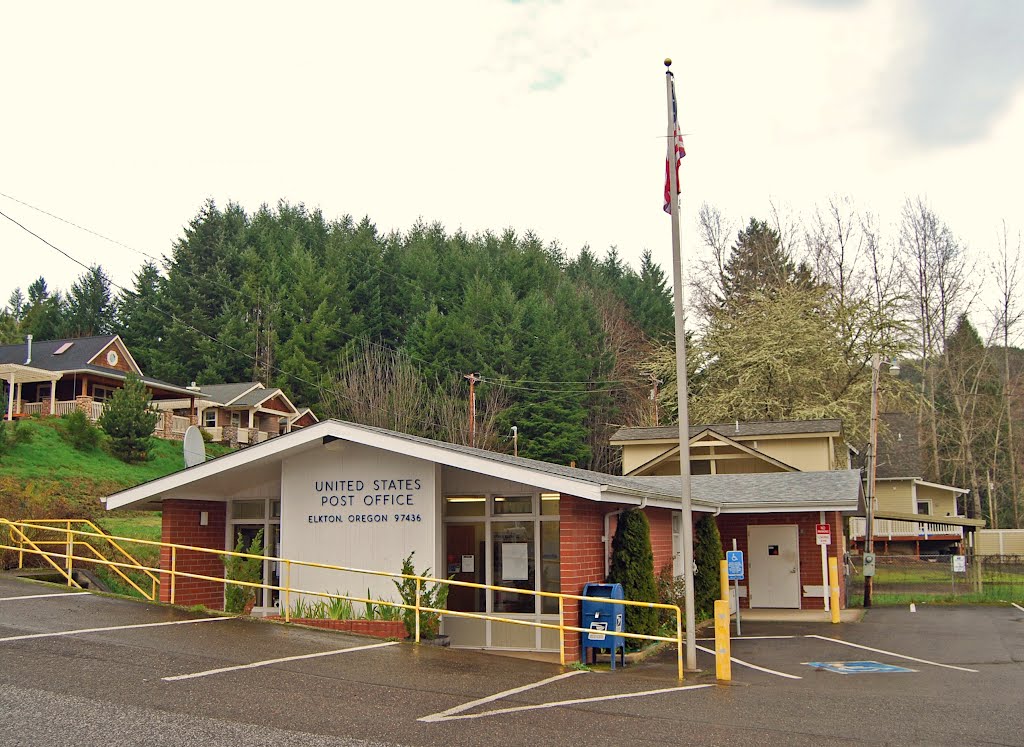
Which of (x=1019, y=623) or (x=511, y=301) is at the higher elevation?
(x=511, y=301)

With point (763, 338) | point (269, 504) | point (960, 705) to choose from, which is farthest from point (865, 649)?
point (763, 338)

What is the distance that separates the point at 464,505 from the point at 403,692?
610 centimetres

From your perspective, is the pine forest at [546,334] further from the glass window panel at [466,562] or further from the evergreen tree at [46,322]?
the glass window panel at [466,562]

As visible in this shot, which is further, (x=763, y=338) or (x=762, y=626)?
(x=763, y=338)

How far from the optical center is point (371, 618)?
15234 mm

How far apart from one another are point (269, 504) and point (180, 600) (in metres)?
2.25

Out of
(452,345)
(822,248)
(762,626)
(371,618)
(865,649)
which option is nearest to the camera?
(371,618)

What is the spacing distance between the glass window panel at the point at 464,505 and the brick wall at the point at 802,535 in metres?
10.5

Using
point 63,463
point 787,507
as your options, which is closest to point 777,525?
point 787,507

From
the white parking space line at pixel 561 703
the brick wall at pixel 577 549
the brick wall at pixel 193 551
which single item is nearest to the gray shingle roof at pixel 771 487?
the brick wall at pixel 577 549

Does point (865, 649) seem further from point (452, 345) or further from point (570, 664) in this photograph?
point (452, 345)

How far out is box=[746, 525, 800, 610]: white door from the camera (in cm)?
2447

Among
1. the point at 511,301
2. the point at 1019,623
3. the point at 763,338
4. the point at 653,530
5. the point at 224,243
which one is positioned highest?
the point at 224,243

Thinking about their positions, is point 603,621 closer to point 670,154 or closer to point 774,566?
point 670,154
